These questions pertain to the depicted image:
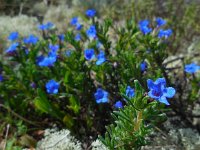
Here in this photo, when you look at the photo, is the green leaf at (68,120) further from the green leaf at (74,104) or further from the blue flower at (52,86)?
the blue flower at (52,86)

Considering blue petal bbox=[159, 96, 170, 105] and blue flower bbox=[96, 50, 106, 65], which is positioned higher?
blue flower bbox=[96, 50, 106, 65]

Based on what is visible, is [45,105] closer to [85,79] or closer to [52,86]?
[52,86]

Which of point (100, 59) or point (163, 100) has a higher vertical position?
point (100, 59)

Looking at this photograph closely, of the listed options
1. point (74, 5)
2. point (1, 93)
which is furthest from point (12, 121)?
point (74, 5)

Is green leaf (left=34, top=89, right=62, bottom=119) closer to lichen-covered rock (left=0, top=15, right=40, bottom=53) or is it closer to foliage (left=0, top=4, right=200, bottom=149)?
foliage (left=0, top=4, right=200, bottom=149)

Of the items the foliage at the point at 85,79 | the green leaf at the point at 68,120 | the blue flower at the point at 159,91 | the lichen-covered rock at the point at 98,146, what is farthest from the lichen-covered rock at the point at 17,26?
the blue flower at the point at 159,91

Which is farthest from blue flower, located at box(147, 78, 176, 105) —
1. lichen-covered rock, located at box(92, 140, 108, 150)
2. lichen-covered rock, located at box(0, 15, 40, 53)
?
lichen-covered rock, located at box(0, 15, 40, 53)

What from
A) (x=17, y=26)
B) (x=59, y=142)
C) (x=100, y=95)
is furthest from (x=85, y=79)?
(x=17, y=26)

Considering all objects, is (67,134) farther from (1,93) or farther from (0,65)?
(0,65)
